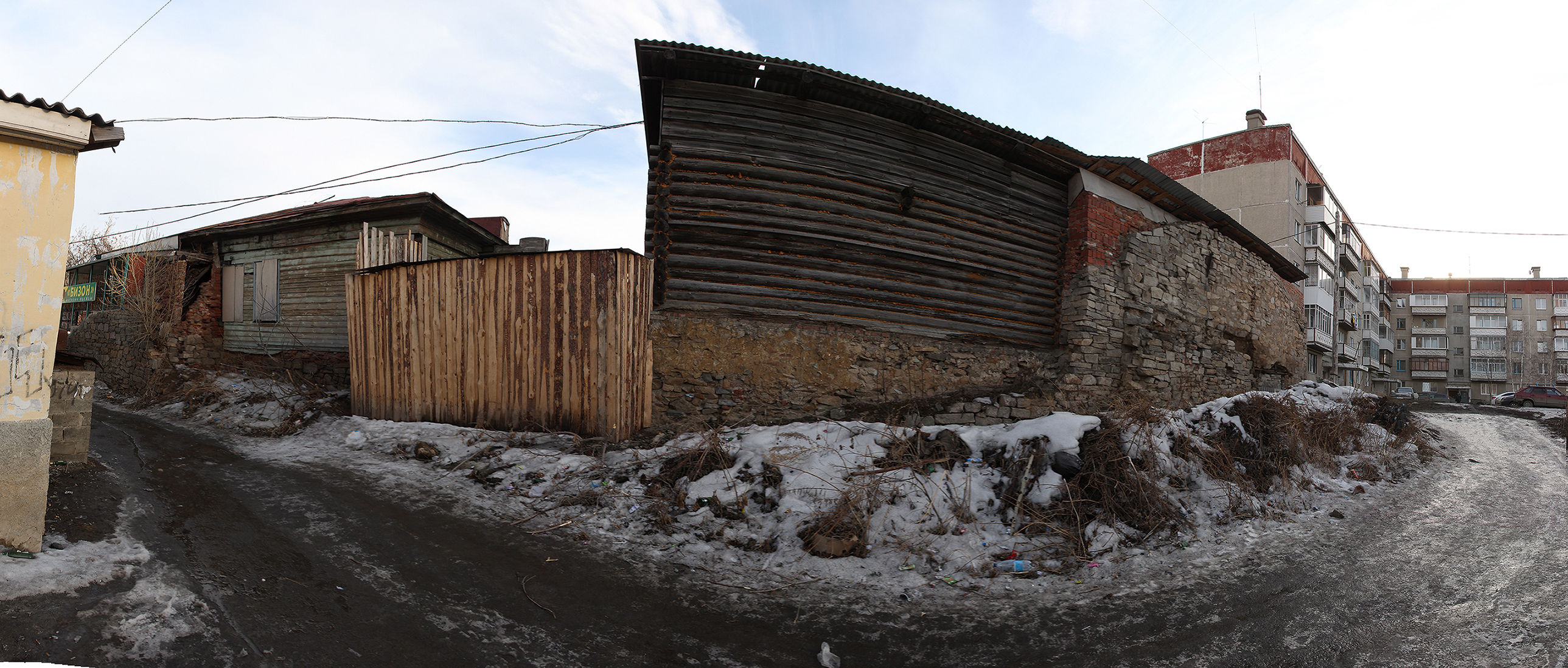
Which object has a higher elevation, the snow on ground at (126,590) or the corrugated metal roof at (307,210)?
the corrugated metal roof at (307,210)

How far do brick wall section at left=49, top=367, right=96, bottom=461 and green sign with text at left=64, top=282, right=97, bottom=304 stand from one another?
16.5 metres

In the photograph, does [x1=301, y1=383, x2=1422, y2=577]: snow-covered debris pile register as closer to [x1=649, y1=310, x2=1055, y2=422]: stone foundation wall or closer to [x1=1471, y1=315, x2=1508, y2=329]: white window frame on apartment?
[x1=649, y1=310, x2=1055, y2=422]: stone foundation wall

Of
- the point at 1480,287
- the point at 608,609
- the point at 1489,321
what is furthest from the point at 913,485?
the point at 1480,287

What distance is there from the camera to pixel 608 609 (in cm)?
354

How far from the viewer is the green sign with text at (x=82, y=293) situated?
16.5 metres

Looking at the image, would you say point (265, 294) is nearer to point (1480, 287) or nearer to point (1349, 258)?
point (1349, 258)

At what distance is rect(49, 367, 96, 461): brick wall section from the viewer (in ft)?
17.4

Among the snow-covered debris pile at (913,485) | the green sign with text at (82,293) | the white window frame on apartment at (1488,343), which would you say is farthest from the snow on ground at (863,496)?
the white window frame on apartment at (1488,343)

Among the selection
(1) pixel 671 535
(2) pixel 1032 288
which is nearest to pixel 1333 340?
(2) pixel 1032 288

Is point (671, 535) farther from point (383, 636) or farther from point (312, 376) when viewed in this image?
point (312, 376)

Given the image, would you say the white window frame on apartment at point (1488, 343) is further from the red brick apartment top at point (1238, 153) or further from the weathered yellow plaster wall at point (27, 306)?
the weathered yellow plaster wall at point (27, 306)

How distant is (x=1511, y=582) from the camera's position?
13.7ft

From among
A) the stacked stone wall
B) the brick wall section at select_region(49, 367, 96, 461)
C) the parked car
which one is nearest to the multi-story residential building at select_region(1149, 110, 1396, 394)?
the parked car

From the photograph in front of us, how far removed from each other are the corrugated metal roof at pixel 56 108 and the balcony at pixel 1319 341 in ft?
110
